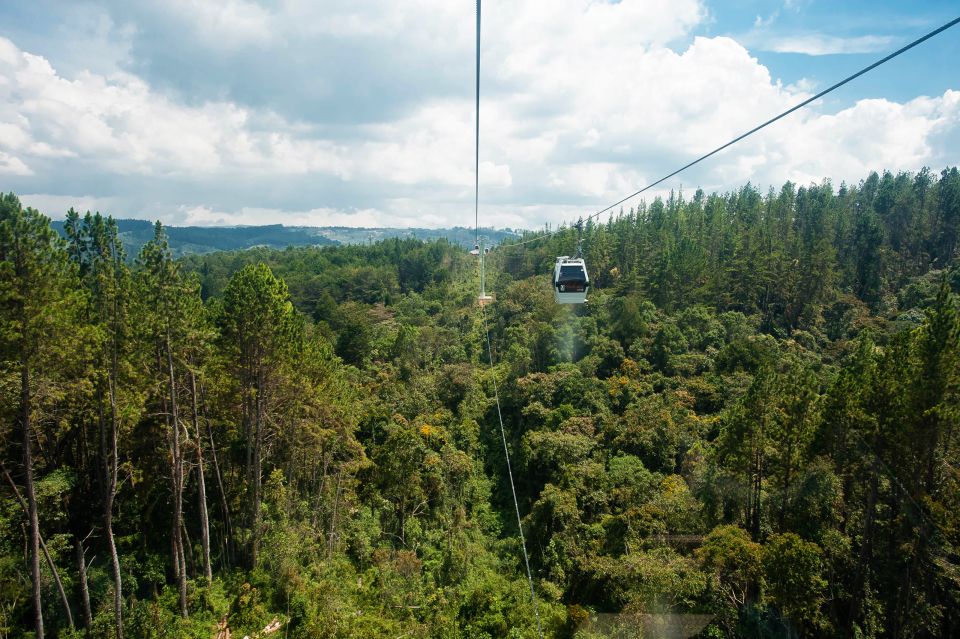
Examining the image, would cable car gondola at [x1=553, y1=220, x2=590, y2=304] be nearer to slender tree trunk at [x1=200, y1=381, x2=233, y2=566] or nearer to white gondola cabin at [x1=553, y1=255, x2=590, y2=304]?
white gondola cabin at [x1=553, y1=255, x2=590, y2=304]

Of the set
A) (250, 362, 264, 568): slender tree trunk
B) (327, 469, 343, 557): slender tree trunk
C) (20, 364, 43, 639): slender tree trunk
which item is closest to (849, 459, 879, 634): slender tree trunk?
(327, 469, 343, 557): slender tree trunk

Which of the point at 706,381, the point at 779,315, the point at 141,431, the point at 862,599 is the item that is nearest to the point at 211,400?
the point at 141,431

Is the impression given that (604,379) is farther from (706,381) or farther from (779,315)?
(779,315)

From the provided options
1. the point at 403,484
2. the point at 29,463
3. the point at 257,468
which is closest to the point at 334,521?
the point at 403,484

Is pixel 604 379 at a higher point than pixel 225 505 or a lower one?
higher

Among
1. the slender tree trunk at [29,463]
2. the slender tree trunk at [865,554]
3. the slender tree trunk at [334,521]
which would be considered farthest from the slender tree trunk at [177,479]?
the slender tree trunk at [865,554]

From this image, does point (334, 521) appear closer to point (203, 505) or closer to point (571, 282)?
point (203, 505)

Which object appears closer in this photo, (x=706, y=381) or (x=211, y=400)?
(x=211, y=400)

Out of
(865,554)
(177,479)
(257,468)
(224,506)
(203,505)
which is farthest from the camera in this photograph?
(224,506)
